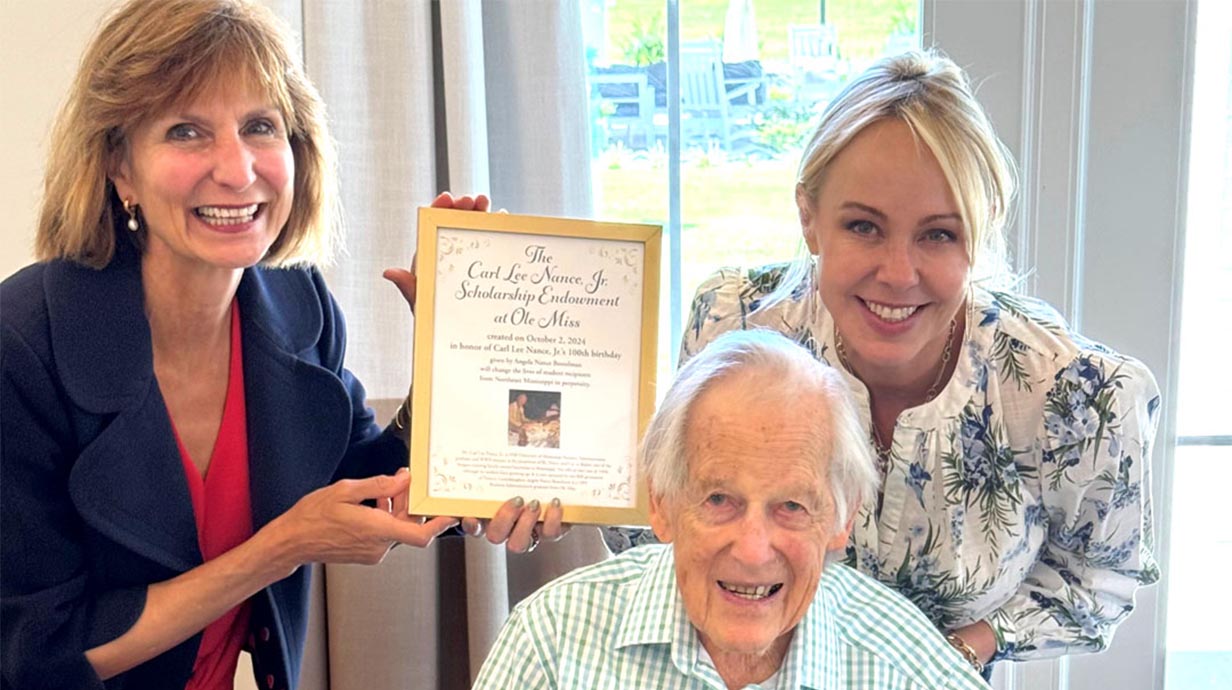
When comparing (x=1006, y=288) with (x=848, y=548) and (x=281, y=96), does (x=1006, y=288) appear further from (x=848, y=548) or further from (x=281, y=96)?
(x=281, y=96)

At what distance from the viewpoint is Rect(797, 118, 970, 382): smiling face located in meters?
1.45

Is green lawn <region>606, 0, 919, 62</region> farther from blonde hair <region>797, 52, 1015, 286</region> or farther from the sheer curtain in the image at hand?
blonde hair <region>797, 52, 1015, 286</region>

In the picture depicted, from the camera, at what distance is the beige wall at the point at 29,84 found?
2135 mm

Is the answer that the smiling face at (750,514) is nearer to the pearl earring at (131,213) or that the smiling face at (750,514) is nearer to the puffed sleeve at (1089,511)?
the puffed sleeve at (1089,511)

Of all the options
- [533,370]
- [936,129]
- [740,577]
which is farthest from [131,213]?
[936,129]

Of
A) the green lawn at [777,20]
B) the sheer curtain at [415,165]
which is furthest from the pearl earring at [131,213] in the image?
the green lawn at [777,20]

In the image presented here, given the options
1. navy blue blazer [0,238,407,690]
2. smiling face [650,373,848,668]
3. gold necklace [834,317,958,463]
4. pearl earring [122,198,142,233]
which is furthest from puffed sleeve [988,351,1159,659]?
pearl earring [122,198,142,233]

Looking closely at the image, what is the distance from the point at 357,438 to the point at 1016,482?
983mm

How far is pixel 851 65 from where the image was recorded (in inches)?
88.5

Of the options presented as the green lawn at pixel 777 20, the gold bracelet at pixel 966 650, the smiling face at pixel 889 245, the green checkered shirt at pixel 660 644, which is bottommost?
Answer: the gold bracelet at pixel 966 650

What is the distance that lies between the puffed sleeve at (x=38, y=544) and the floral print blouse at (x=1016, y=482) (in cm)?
103

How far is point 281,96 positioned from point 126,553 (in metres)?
0.66

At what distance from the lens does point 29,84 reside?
2.17 metres

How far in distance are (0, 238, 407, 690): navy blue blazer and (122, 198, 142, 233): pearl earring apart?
0.15ft
